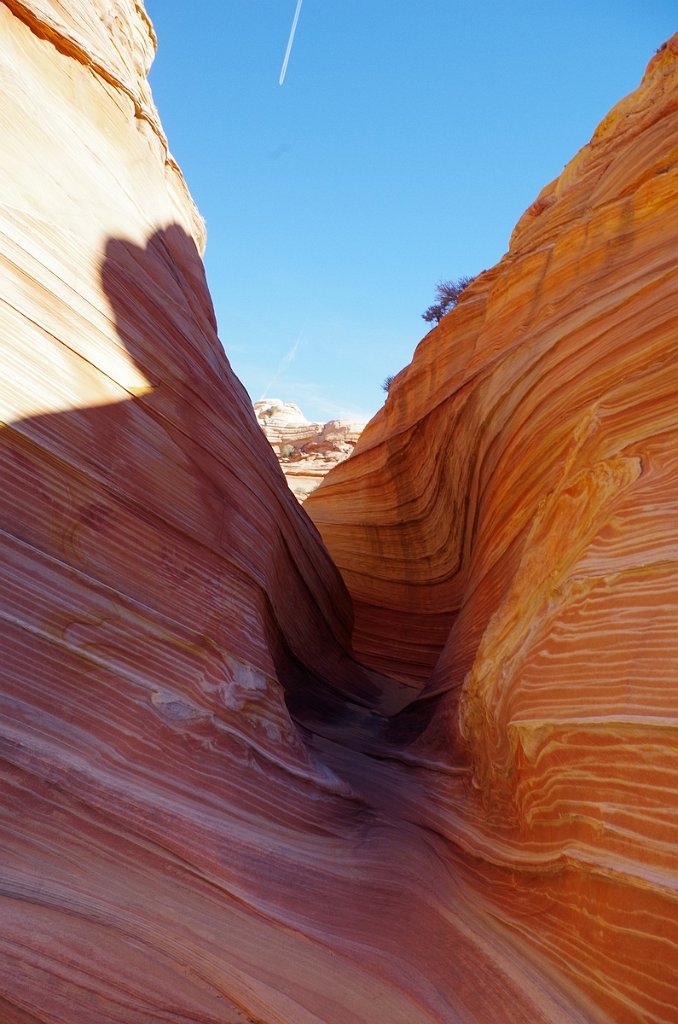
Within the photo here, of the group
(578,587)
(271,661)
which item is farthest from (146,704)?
(578,587)

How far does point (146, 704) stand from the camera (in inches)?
94.2

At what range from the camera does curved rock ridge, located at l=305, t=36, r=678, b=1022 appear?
5.94 ft

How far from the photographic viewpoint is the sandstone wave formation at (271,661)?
177 cm

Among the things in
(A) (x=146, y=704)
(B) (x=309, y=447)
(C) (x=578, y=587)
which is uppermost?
(B) (x=309, y=447)

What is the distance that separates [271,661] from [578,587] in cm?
148

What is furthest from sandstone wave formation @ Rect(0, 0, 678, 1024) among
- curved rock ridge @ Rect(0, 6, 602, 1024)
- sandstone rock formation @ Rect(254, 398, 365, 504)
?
sandstone rock formation @ Rect(254, 398, 365, 504)

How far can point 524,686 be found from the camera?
248 centimetres

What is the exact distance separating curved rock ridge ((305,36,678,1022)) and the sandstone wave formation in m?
0.01

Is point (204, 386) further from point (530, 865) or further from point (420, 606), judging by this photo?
point (420, 606)

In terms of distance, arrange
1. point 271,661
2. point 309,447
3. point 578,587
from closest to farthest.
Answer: point 578,587
point 271,661
point 309,447

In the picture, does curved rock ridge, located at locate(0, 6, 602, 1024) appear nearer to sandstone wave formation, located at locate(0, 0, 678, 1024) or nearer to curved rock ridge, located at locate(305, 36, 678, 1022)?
sandstone wave formation, located at locate(0, 0, 678, 1024)

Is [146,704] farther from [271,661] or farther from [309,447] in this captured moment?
[309,447]

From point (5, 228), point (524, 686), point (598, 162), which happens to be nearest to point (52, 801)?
point (524, 686)

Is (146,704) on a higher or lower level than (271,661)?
lower
